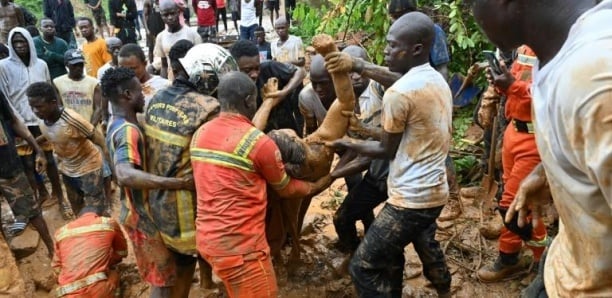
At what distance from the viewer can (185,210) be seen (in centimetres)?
289

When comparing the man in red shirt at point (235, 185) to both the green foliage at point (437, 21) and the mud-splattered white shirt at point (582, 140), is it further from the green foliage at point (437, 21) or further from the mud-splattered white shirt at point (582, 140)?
the green foliage at point (437, 21)

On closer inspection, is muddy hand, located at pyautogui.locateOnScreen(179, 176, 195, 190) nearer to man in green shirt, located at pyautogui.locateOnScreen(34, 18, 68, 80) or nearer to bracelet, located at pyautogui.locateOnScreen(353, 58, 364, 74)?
bracelet, located at pyautogui.locateOnScreen(353, 58, 364, 74)

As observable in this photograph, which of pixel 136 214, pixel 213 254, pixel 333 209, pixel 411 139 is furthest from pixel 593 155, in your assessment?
pixel 333 209

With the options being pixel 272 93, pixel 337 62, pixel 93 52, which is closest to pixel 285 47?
pixel 93 52

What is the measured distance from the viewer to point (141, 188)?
273 cm

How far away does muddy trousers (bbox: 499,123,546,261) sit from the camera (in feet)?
10.7

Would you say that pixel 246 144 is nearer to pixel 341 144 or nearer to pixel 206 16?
pixel 341 144

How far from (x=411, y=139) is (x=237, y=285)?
1240 millimetres

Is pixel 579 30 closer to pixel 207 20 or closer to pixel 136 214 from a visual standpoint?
pixel 136 214

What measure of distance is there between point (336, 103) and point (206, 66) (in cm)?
81

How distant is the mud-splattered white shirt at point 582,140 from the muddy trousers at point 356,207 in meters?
2.17

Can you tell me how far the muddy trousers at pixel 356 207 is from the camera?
3.49m

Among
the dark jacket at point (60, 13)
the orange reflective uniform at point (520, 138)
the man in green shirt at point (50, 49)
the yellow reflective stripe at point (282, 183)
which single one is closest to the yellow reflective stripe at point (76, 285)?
the yellow reflective stripe at point (282, 183)

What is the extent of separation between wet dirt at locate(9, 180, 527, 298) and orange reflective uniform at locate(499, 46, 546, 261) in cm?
63
